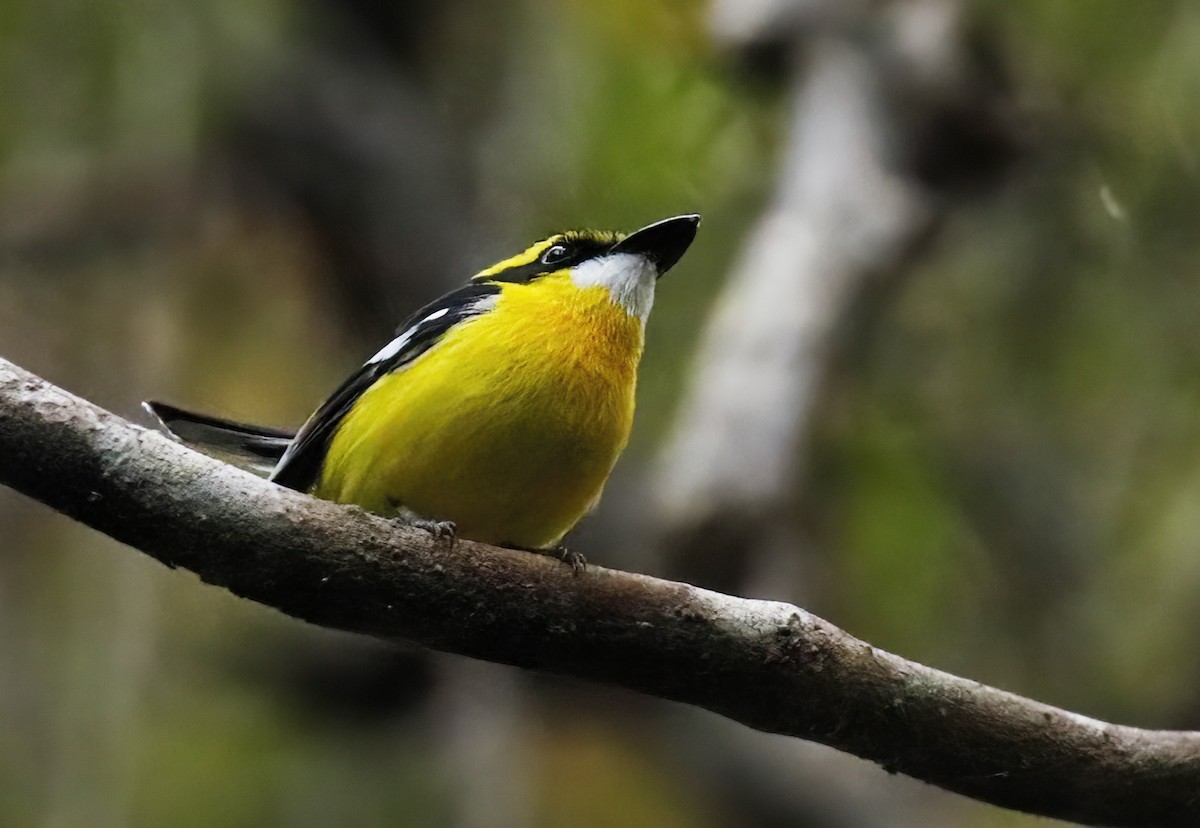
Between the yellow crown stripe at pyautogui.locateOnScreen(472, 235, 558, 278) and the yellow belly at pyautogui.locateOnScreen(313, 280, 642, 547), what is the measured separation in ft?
1.57

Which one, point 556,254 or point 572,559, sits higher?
point 556,254

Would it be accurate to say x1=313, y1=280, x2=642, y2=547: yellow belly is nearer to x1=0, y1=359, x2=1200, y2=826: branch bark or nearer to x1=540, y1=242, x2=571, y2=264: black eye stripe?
x1=540, y1=242, x2=571, y2=264: black eye stripe

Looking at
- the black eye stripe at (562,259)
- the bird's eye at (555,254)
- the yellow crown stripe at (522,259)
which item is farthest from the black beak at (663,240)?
the yellow crown stripe at (522,259)

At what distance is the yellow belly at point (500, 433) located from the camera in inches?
130

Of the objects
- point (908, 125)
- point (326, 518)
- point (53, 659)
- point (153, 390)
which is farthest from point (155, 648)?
point (908, 125)

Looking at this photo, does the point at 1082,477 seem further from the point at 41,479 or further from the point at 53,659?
the point at 41,479

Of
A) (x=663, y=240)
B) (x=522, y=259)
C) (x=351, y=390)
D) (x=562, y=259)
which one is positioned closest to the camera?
(x=663, y=240)

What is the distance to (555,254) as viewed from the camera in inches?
156

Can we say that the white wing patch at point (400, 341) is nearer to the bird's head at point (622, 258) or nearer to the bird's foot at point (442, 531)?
the bird's head at point (622, 258)

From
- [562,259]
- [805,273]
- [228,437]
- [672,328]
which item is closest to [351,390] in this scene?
[228,437]

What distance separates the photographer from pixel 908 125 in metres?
7.28

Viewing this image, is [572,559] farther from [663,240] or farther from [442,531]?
[663,240]

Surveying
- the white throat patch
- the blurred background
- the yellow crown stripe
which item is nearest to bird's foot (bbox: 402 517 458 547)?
the white throat patch

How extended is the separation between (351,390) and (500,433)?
2.00 ft
